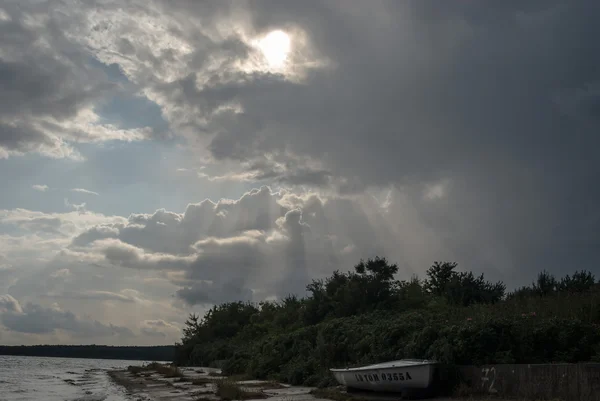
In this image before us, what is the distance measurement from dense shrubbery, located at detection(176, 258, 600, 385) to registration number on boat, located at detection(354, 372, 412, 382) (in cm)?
177

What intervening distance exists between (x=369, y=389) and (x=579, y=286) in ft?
73.6

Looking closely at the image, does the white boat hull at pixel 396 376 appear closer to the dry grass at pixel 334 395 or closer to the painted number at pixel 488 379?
the dry grass at pixel 334 395

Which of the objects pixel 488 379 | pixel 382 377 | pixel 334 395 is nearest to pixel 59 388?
pixel 334 395

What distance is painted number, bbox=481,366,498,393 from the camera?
1691 centimetres

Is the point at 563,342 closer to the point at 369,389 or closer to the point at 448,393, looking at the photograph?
the point at 448,393

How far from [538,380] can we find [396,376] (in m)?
4.01

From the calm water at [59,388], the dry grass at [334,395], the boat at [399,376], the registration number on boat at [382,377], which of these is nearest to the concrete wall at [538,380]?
the boat at [399,376]

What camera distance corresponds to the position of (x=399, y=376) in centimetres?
1775

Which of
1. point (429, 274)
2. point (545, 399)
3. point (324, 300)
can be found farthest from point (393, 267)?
point (545, 399)

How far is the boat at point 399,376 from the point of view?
56.6ft

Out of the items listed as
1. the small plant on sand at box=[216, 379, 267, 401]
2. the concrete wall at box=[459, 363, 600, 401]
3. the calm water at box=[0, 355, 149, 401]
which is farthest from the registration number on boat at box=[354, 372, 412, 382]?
the calm water at box=[0, 355, 149, 401]

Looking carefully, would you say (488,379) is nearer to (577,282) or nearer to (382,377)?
(382,377)

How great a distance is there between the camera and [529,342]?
60.8ft

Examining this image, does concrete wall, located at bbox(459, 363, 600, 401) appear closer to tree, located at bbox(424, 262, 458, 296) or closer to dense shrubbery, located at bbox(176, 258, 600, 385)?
dense shrubbery, located at bbox(176, 258, 600, 385)
